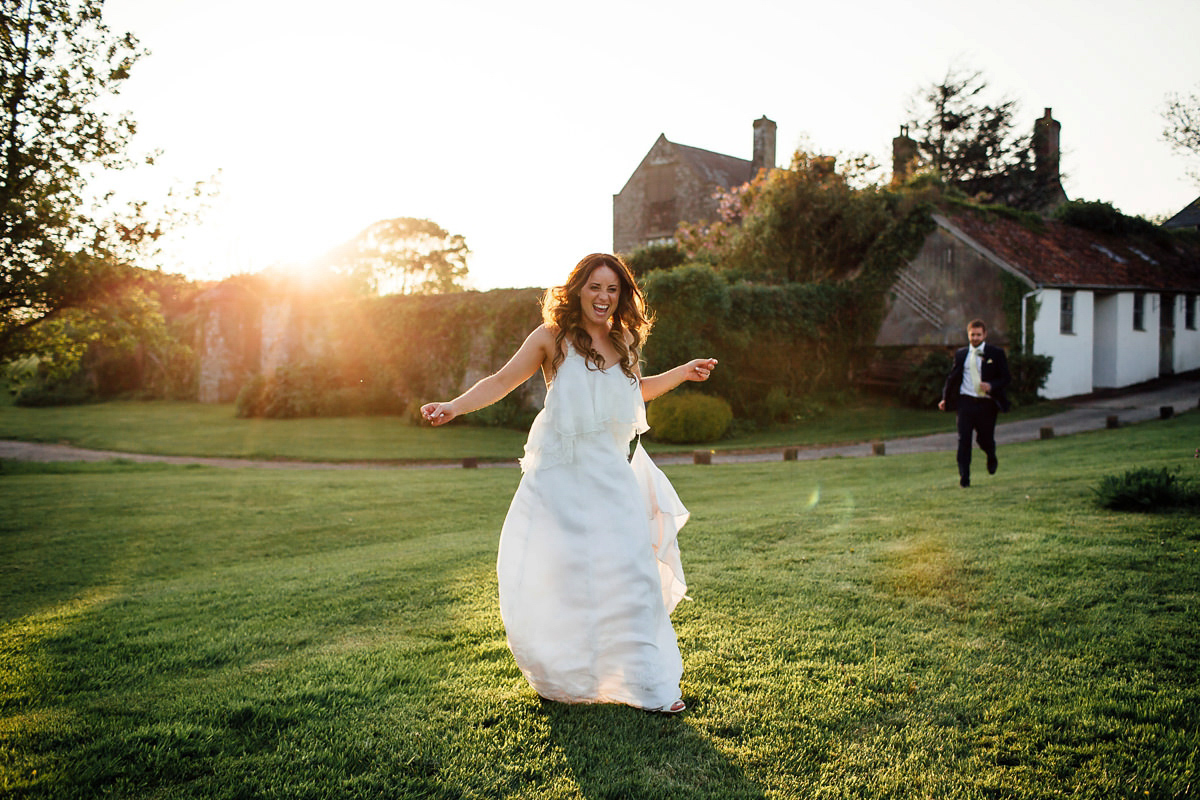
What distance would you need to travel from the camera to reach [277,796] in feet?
9.21

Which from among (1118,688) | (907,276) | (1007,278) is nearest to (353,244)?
(907,276)

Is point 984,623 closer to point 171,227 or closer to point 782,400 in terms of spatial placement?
point 171,227

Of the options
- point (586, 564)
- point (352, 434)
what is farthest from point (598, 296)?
point (352, 434)

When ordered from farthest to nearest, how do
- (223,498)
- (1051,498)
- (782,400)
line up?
(782,400) < (223,498) < (1051,498)

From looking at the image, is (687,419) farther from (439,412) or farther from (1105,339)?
(1105,339)

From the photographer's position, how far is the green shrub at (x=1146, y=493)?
7059 mm

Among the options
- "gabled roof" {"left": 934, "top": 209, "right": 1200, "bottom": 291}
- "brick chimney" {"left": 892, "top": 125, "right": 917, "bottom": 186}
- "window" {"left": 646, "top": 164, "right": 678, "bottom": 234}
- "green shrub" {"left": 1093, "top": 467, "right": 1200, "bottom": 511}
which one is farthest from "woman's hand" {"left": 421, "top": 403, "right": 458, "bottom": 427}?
"brick chimney" {"left": 892, "top": 125, "right": 917, "bottom": 186}

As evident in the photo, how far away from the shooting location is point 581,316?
3984mm

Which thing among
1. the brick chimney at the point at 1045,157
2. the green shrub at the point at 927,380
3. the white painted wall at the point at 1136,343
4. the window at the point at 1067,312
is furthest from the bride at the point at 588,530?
the brick chimney at the point at 1045,157

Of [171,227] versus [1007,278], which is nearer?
[171,227]

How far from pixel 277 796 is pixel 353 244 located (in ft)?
166

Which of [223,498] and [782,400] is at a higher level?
[782,400]

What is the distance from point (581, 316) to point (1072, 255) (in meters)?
28.5

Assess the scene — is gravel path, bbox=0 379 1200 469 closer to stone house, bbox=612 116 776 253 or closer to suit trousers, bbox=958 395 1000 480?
suit trousers, bbox=958 395 1000 480
